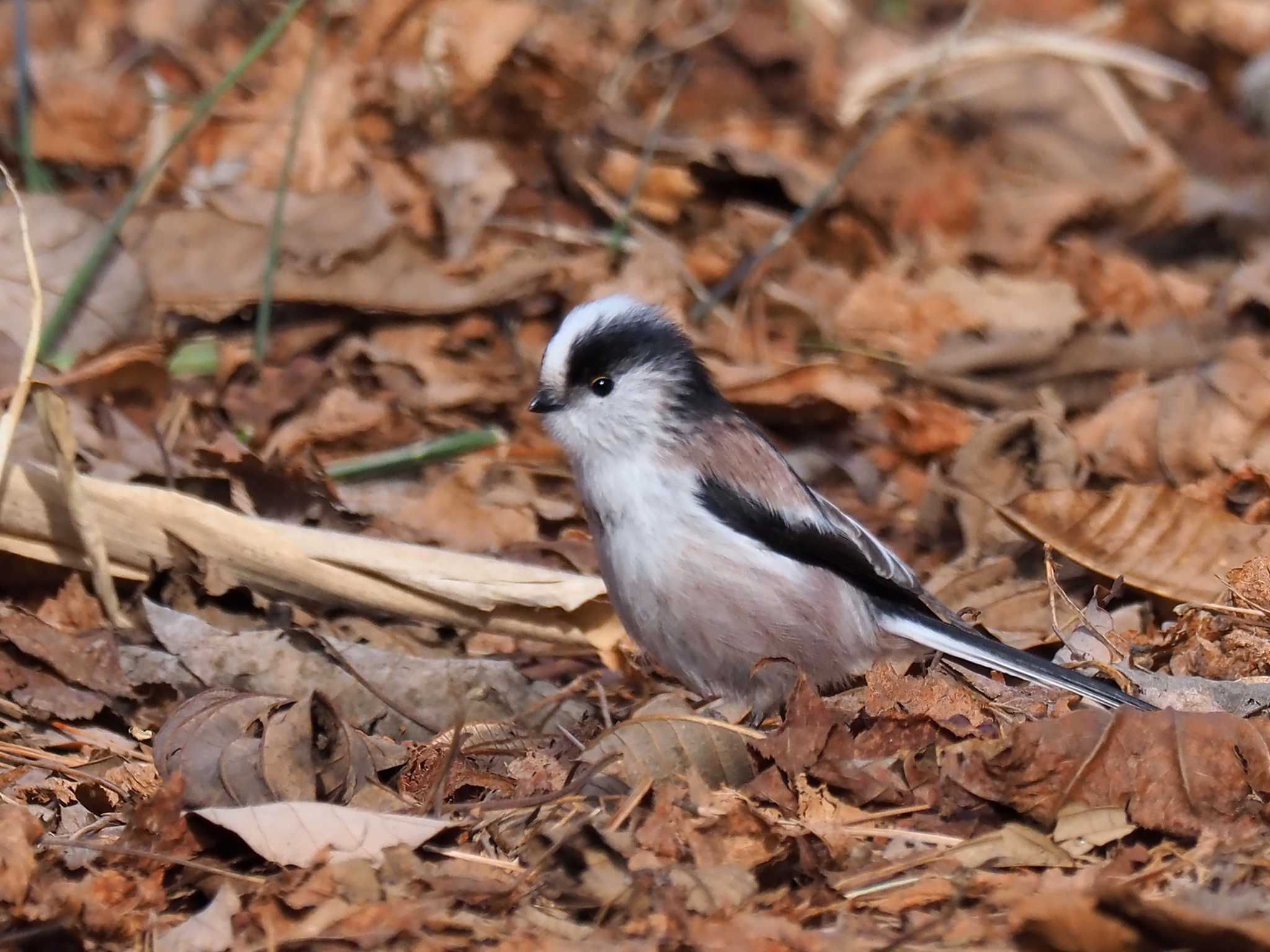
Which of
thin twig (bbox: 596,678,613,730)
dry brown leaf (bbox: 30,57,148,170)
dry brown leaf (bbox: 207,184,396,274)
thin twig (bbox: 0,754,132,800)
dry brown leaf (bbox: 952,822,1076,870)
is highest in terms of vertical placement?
dry brown leaf (bbox: 30,57,148,170)

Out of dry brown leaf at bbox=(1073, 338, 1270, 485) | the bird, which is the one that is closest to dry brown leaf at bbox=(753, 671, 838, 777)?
the bird

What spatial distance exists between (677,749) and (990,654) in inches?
33.4

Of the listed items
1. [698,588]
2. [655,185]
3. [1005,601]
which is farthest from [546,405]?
[655,185]

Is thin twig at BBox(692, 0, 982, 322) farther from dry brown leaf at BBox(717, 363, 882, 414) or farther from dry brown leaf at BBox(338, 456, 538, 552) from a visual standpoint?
dry brown leaf at BBox(338, 456, 538, 552)

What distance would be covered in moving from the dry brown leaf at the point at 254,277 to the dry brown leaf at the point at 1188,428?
204 cm

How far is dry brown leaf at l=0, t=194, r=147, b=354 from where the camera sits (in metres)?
4.46

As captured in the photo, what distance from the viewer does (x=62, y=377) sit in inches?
175

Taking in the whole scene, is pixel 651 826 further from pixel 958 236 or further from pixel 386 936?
pixel 958 236

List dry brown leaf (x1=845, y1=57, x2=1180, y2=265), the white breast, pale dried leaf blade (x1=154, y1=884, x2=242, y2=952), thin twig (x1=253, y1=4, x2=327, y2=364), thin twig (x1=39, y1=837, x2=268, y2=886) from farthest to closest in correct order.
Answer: dry brown leaf (x1=845, y1=57, x2=1180, y2=265) < thin twig (x1=253, y1=4, x2=327, y2=364) < the white breast < thin twig (x1=39, y1=837, x2=268, y2=886) < pale dried leaf blade (x1=154, y1=884, x2=242, y2=952)

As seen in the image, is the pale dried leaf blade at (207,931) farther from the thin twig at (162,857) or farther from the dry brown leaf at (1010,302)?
the dry brown leaf at (1010,302)

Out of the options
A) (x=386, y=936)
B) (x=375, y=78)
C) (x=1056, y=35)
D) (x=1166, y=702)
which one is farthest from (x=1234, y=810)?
(x=1056, y=35)

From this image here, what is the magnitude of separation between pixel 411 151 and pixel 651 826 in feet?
12.4

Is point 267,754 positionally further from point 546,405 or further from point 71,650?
point 546,405

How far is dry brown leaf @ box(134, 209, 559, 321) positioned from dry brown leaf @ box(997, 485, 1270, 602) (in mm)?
2178
